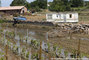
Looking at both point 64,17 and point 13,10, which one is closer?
point 64,17

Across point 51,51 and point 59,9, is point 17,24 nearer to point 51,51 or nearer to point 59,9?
point 51,51

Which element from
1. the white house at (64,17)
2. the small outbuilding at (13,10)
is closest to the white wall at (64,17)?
the white house at (64,17)

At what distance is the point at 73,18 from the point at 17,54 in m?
21.6

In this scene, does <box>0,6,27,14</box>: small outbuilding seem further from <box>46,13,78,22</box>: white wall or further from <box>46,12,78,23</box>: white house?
<box>46,13,78,22</box>: white wall

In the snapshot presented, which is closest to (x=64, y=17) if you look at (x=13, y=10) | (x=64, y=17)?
(x=64, y=17)

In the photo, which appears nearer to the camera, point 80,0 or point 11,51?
point 11,51

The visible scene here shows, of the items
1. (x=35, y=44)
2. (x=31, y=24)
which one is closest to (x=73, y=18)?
(x=31, y=24)

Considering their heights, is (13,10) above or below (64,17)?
above

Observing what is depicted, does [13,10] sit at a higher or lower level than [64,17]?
higher

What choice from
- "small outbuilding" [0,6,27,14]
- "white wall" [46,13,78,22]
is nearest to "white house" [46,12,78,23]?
"white wall" [46,13,78,22]

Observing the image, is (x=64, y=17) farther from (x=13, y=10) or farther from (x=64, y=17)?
(x=13, y=10)

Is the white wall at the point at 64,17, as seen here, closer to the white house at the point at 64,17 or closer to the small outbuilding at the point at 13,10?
the white house at the point at 64,17

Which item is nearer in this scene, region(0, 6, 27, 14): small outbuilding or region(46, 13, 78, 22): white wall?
region(46, 13, 78, 22): white wall

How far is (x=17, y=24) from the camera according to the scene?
108 ft
